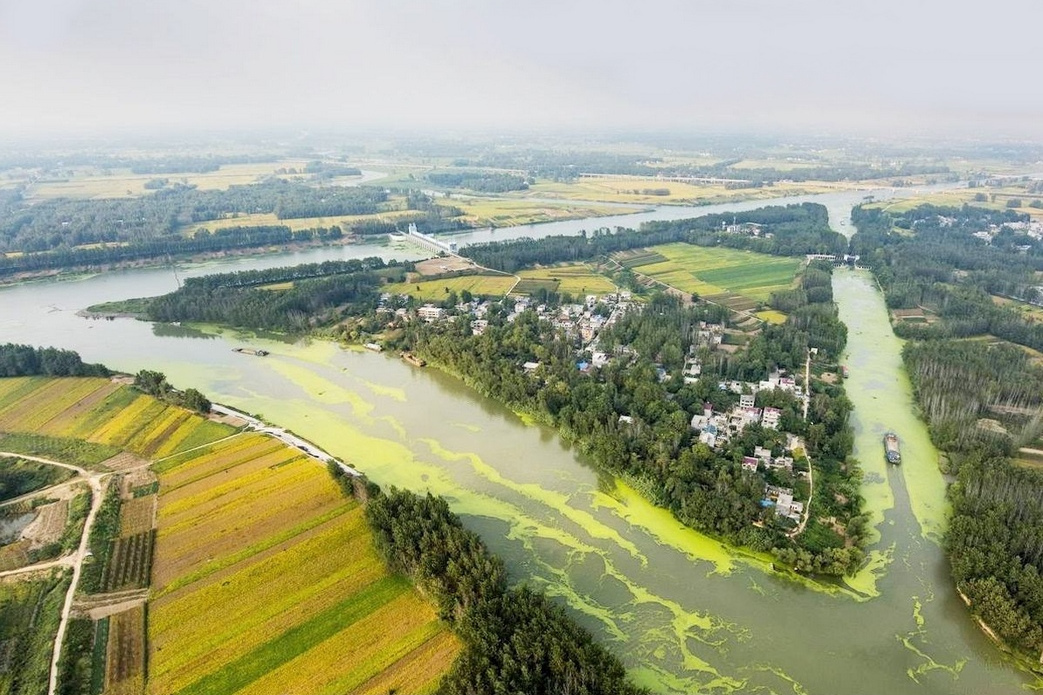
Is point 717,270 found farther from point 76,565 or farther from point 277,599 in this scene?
point 76,565

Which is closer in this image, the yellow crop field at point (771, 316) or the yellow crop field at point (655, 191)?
the yellow crop field at point (771, 316)

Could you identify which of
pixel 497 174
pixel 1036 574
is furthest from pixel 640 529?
pixel 497 174

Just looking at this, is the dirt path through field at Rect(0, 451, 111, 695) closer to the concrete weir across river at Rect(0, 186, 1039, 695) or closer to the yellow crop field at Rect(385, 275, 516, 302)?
the concrete weir across river at Rect(0, 186, 1039, 695)

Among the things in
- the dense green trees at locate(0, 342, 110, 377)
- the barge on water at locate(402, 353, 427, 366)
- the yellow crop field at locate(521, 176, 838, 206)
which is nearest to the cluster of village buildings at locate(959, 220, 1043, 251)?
the yellow crop field at locate(521, 176, 838, 206)

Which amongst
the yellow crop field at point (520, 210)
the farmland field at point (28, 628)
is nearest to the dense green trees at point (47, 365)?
the farmland field at point (28, 628)

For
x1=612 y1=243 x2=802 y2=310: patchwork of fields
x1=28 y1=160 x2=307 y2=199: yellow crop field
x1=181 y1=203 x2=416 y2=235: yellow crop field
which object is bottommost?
x1=612 y1=243 x2=802 y2=310: patchwork of fields

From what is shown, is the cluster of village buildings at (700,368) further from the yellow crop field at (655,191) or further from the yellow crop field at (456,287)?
the yellow crop field at (655,191)

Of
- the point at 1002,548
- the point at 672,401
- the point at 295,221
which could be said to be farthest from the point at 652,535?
the point at 295,221
